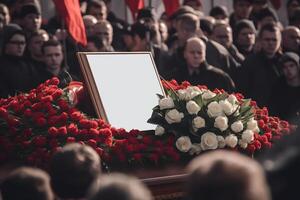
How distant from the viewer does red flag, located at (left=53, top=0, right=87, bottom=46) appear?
9109 mm

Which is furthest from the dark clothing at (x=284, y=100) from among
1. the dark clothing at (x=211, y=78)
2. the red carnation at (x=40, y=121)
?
the red carnation at (x=40, y=121)

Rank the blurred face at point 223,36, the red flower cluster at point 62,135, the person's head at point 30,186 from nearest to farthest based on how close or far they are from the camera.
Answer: the person's head at point 30,186
the red flower cluster at point 62,135
the blurred face at point 223,36

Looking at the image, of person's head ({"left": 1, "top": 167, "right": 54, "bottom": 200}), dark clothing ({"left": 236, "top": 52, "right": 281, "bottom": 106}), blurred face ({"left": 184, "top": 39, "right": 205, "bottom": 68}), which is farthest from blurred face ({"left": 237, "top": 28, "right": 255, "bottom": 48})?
person's head ({"left": 1, "top": 167, "right": 54, "bottom": 200})

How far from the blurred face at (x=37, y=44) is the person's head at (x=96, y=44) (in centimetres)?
45

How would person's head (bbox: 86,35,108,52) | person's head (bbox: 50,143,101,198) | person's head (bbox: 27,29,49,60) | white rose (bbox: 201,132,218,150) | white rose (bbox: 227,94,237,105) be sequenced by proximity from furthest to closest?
person's head (bbox: 86,35,108,52) → person's head (bbox: 27,29,49,60) → white rose (bbox: 227,94,237,105) → white rose (bbox: 201,132,218,150) → person's head (bbox: 50,143,101,198)

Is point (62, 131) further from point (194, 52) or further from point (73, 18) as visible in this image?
point (73, 18)

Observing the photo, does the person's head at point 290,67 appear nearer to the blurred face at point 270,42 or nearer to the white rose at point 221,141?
the blurred face at point 270,42

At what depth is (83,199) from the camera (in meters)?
3.29

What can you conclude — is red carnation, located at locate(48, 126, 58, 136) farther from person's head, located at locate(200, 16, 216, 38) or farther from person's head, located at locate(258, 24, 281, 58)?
person's head, located at locate(200, 16, 216, 38)

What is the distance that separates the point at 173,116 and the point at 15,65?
3.86 m

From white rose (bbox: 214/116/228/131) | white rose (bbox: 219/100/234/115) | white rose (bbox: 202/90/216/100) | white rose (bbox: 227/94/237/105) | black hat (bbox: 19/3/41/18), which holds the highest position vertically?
black hat (bbox: 19/3/41/18)

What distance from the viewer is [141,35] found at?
407 inches

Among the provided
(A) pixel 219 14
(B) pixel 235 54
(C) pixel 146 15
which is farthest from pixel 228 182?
(A) pixel 219 14

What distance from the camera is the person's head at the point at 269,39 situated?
32.8ft
